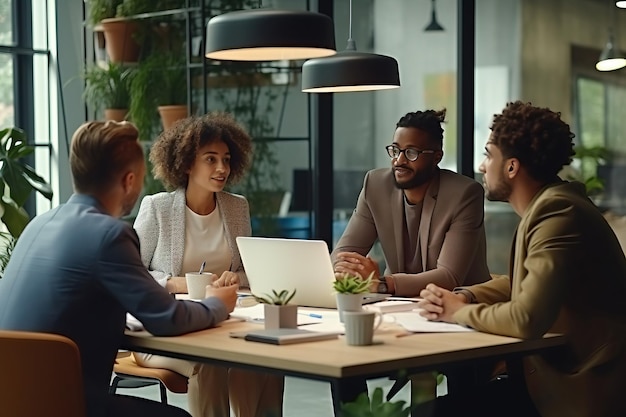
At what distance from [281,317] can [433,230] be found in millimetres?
1215

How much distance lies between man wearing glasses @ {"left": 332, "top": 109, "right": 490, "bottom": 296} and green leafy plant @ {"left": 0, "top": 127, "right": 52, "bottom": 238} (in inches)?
81.4

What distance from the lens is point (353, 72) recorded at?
426 cm

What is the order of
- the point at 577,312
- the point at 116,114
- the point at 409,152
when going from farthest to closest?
the point at 116,114, the point at 409,152, the point at 577,312

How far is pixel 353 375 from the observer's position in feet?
9.29

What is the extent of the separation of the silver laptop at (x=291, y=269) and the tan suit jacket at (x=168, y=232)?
62cm

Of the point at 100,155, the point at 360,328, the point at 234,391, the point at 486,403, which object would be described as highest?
the point at 100,155

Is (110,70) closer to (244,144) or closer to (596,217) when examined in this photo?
(244,144)

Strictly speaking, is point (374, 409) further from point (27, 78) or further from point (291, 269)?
point (27, 78)

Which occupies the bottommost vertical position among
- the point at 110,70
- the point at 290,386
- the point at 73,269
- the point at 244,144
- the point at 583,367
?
the point at 290,386

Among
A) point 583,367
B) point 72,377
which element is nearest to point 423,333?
point 583,367

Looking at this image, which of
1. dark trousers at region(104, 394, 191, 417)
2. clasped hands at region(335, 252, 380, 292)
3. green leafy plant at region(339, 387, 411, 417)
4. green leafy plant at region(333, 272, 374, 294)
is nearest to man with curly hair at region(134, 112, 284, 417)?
clasped hands at region(335, 252, 380, 292)

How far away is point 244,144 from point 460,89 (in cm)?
209

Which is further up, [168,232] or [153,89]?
[153,89]

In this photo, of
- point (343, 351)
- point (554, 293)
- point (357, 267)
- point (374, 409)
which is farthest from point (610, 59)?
point (374, 409)
